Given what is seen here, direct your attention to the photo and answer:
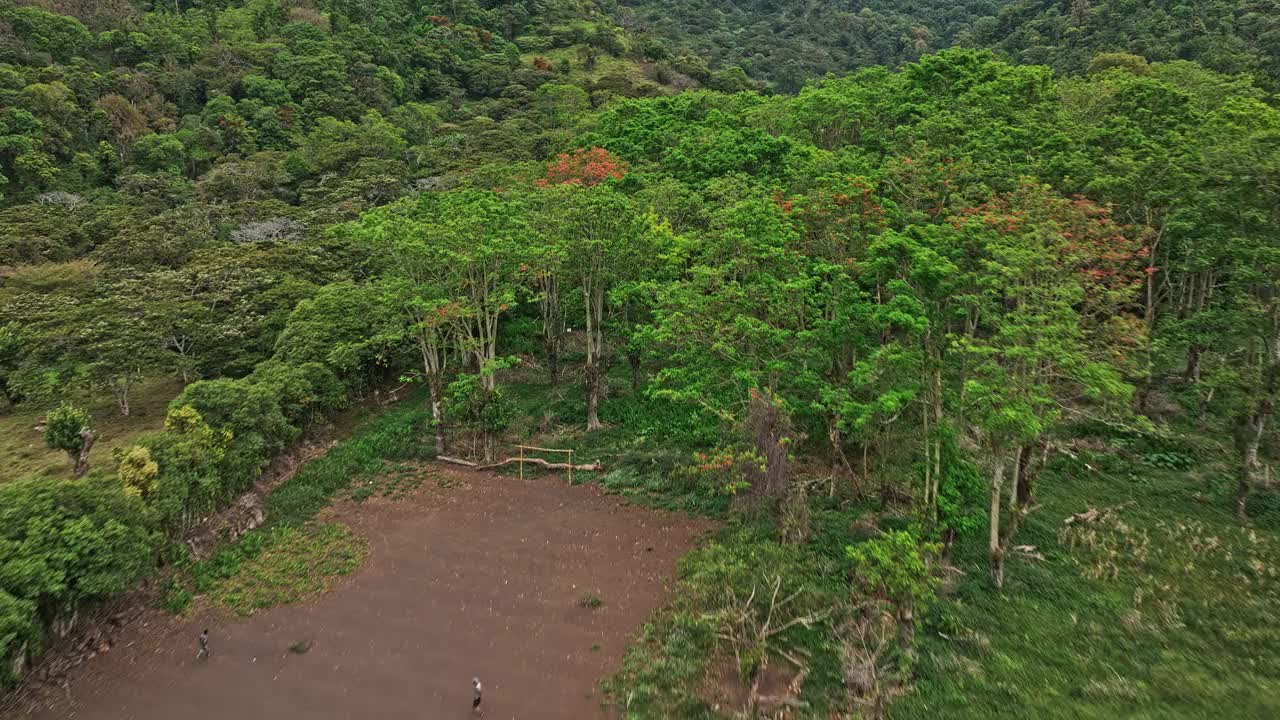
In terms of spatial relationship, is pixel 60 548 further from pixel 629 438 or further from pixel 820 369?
pixel 820 369

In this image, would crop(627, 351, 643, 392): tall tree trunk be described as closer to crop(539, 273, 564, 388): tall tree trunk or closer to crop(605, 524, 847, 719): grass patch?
crop(539, 273, 564, 388): tall tree trunk

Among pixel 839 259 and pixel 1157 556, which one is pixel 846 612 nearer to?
pixel 1157 556

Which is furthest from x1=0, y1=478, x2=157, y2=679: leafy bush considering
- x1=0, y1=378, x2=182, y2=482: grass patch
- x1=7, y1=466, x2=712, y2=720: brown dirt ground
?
x1=0, y1=378, x2=182, y2=482: grass patch

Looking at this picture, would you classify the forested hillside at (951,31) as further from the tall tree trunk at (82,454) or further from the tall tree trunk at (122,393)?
the tall tree trunk at (122,393)

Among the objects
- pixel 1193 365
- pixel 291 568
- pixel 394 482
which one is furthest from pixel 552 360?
pixel 1193 365

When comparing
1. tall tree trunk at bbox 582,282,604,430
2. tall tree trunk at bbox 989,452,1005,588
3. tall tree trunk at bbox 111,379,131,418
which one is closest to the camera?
tall tree trunk at bbox 989,452,1005,588

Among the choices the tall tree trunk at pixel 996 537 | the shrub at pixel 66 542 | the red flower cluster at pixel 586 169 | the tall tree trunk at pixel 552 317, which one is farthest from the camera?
the red flower cluster at pixel 586 169

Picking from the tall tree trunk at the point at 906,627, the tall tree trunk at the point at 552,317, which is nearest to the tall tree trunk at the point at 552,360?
the tall tree trunk at the point at 552,317
